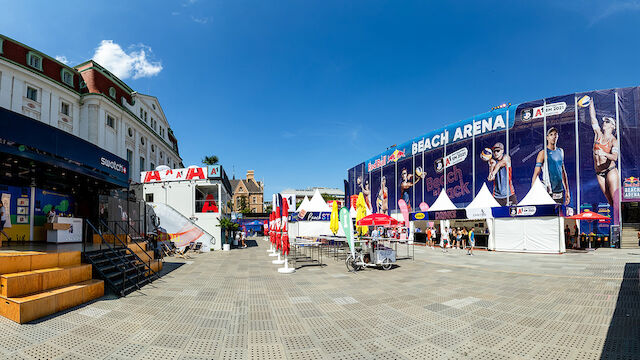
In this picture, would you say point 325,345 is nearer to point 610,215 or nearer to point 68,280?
point 68,280

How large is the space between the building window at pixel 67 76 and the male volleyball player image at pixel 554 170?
4633cm

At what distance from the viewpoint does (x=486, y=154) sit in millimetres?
31469

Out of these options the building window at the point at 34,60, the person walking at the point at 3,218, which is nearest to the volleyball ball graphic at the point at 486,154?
the person walking at the point at 3,218

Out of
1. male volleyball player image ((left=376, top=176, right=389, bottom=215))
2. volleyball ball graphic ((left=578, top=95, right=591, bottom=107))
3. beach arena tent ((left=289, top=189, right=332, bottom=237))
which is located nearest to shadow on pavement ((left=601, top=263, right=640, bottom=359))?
beach arena tent ((left=289, top=189, right=332, bottom=237))

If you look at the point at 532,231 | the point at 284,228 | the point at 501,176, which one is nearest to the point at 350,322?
the point at 284,228

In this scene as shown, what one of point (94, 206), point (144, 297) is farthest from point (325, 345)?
point (94, 206)

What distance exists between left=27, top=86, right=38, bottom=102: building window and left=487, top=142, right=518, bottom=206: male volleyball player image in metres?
44.7

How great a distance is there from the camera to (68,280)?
22.2 feet

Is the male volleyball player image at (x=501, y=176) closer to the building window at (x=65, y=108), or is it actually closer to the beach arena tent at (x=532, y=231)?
the beach arena tent at (x=532, y=231)

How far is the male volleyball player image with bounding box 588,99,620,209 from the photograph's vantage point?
2367cm

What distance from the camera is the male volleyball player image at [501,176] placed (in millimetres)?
29031

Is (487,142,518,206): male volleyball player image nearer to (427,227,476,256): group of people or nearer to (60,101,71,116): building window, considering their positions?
(427,227,476,256): group of people

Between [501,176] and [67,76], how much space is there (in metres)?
45.3

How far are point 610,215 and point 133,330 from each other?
111 ft
